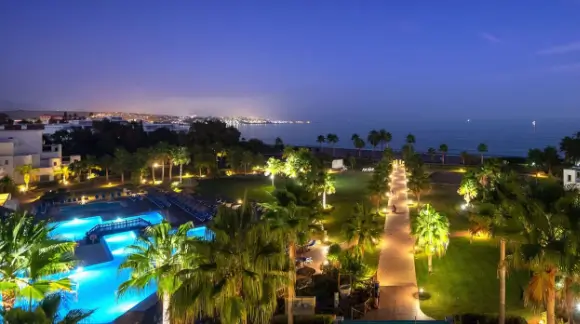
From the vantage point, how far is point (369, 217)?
2278 centimetres

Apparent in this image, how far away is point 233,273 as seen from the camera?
10086 mm

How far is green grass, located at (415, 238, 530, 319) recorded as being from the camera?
1786 centimetres

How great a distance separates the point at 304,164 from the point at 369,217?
23.8m

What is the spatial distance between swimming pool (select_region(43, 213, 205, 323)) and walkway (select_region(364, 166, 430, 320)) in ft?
35.5

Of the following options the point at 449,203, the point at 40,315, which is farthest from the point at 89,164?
the point at 40,315

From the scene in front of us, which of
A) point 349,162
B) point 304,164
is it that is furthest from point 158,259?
point 349,162

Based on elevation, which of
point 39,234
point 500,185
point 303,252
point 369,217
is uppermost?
point 500,185

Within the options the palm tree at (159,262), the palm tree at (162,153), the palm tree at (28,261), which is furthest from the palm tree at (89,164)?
the palm tree at (159,262)

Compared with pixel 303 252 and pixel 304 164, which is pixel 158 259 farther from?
pixel 304 164

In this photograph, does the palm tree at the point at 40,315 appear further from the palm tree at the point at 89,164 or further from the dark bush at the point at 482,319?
the palm tree at the point at 89,164

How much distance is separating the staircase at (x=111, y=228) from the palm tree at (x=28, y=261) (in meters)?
19.4

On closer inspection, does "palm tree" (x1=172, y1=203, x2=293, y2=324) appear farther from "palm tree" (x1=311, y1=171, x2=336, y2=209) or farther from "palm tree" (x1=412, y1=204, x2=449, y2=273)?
"palm tree" (x1=311, y1=171, x2=336, y2=209)

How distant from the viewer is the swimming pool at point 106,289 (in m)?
20.0

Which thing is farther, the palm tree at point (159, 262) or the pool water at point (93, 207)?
the pool water at point (93, 207)
